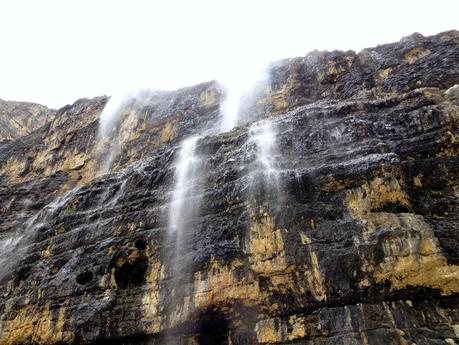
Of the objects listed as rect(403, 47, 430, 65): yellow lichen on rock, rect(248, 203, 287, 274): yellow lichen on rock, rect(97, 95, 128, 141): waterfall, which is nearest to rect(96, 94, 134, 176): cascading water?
rect(97, 95, 128, 141): waterfall

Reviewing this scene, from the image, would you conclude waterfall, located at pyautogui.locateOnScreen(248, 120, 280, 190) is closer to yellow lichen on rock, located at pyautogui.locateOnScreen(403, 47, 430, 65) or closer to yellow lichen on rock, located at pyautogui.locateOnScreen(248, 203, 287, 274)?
yellow lichen on rock, located at pyautogui.locateOnScreen(248, 203, 287, 274)

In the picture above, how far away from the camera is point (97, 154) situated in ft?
115

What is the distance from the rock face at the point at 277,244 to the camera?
1188 cm

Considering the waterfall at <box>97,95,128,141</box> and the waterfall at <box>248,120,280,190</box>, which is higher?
the waterfall at <box>97,95,128,141</box>

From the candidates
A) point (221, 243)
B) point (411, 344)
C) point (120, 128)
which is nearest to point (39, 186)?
point (120, 128)

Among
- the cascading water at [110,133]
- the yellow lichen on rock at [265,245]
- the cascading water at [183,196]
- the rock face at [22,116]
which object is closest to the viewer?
the yellow lichen on rock at [265,245]

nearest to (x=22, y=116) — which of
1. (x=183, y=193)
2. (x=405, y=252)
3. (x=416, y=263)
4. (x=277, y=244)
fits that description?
(x=183, y=193)

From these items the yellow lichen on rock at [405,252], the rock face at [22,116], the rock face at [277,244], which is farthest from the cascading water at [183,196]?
the rock face at [22,116]

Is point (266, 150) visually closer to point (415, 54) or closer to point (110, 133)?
point (415, 54)

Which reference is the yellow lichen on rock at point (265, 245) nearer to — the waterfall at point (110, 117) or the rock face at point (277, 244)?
the rock face at point (277, 244)

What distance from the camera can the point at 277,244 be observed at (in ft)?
45.1

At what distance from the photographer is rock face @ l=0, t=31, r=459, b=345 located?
11.9 meters

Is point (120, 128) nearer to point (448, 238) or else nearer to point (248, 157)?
point (248, 157)

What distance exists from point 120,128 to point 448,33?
26.7 m
